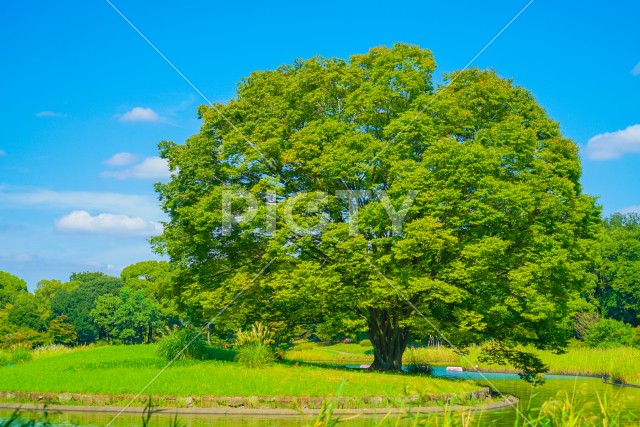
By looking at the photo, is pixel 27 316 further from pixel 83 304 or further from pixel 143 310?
pixel 143 310

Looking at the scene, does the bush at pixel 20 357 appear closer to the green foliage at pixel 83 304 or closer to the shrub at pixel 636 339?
the shrub at pixel 636 339

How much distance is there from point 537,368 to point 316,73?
16067 millimetres

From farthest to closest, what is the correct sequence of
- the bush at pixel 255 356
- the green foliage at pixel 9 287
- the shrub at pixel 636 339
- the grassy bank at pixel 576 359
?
1. the green foliage at pixel 9 287
2. the shrub at pixel 636 339
3. the grassy bank at pixel 576 359
4. the bush at pixel 255 356

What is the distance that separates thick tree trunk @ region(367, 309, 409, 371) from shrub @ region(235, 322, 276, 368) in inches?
223

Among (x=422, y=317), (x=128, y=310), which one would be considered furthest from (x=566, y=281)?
(x=128, y=310)

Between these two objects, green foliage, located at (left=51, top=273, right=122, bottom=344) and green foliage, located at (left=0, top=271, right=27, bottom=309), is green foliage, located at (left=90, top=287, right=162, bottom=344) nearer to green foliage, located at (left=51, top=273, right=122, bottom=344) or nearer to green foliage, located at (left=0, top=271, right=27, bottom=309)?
green foliage, located at (left=51, top=273, right=122, bottom=344)

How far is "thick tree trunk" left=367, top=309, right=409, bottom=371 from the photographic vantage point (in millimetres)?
29000

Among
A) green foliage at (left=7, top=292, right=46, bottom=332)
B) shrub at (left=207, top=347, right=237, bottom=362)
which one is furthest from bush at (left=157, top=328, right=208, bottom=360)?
green foliage at (left=7, top=292, right=46, bottom=332)

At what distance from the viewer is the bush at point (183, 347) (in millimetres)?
26422

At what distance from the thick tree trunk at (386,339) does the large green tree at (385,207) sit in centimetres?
9

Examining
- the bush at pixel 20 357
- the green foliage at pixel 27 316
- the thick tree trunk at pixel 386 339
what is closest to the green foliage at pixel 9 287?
the green foliage at pixel 27 316

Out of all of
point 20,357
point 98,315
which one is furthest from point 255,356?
point 98,315

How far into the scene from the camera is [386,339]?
29.4 meters

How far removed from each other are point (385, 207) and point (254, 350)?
296 inches
